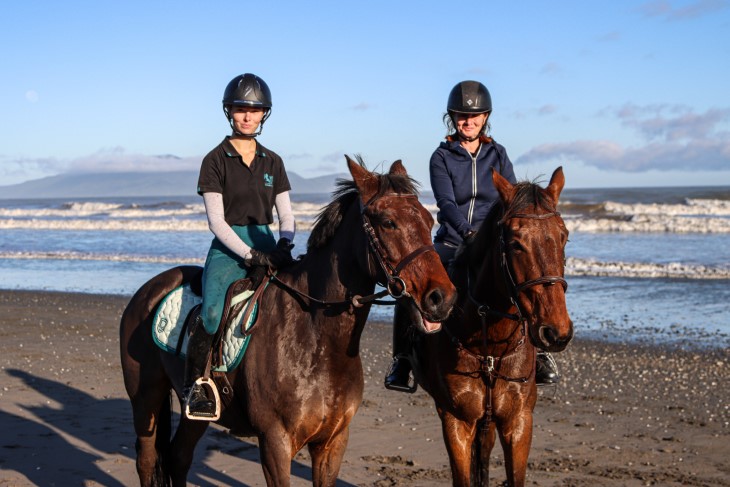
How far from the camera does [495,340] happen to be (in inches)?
197

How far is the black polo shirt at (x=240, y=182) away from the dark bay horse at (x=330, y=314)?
0.56 meters

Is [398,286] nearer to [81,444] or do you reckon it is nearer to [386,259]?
[386,259]

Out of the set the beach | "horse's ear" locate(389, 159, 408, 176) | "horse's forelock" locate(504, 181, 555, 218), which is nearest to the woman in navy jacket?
"horse's forelock" locate(504, 181, 555, 218)

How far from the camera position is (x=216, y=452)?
7.52 metres

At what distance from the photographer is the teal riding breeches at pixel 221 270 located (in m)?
4.83

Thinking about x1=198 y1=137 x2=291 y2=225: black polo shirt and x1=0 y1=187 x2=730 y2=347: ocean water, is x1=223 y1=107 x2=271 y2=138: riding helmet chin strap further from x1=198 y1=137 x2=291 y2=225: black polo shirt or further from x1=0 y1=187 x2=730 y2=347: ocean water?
x1=0 y1=187 x2=730 y2=347: ocean water

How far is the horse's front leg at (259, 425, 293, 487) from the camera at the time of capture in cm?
432

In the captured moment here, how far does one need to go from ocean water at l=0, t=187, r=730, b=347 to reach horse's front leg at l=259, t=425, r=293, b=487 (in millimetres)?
9291

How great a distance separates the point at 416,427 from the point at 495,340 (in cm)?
347

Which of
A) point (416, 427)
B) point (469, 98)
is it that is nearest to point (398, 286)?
point (469, 98)

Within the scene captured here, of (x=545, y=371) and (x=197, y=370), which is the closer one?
(x=197, y=370)

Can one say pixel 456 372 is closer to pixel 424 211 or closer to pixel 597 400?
pixel 424 211

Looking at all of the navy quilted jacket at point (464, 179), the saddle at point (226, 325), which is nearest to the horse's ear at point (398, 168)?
the saddle at point (226, 325)

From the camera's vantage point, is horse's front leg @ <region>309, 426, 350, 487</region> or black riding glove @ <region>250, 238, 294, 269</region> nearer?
horse's front leg @ <region>309, 426, 350, 487</region>
